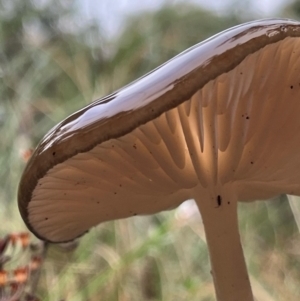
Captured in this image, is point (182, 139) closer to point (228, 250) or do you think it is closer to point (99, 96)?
point (228, 250)

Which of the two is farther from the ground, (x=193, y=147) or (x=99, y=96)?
(x=99, y=96)

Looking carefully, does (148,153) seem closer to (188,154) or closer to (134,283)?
(188,154)

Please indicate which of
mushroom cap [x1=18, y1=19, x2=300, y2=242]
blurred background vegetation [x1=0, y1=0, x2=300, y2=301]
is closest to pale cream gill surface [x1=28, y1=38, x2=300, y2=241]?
mushroom cap [x1=18, y1=19, x2=300, y2=242]

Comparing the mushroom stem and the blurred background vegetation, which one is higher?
the blurred background vegetation

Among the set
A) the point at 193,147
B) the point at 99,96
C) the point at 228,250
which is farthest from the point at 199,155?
the point at 99,96

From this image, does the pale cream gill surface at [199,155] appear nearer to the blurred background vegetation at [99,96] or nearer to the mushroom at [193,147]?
the mushroom at [193,147]

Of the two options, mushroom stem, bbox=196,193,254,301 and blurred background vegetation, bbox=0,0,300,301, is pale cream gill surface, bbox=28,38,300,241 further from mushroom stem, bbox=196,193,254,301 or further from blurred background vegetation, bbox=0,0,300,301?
blurred background vegetation, bbox=0,0,300,301

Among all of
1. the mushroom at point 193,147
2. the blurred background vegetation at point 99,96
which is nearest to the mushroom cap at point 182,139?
the mushroom at point 193,147
